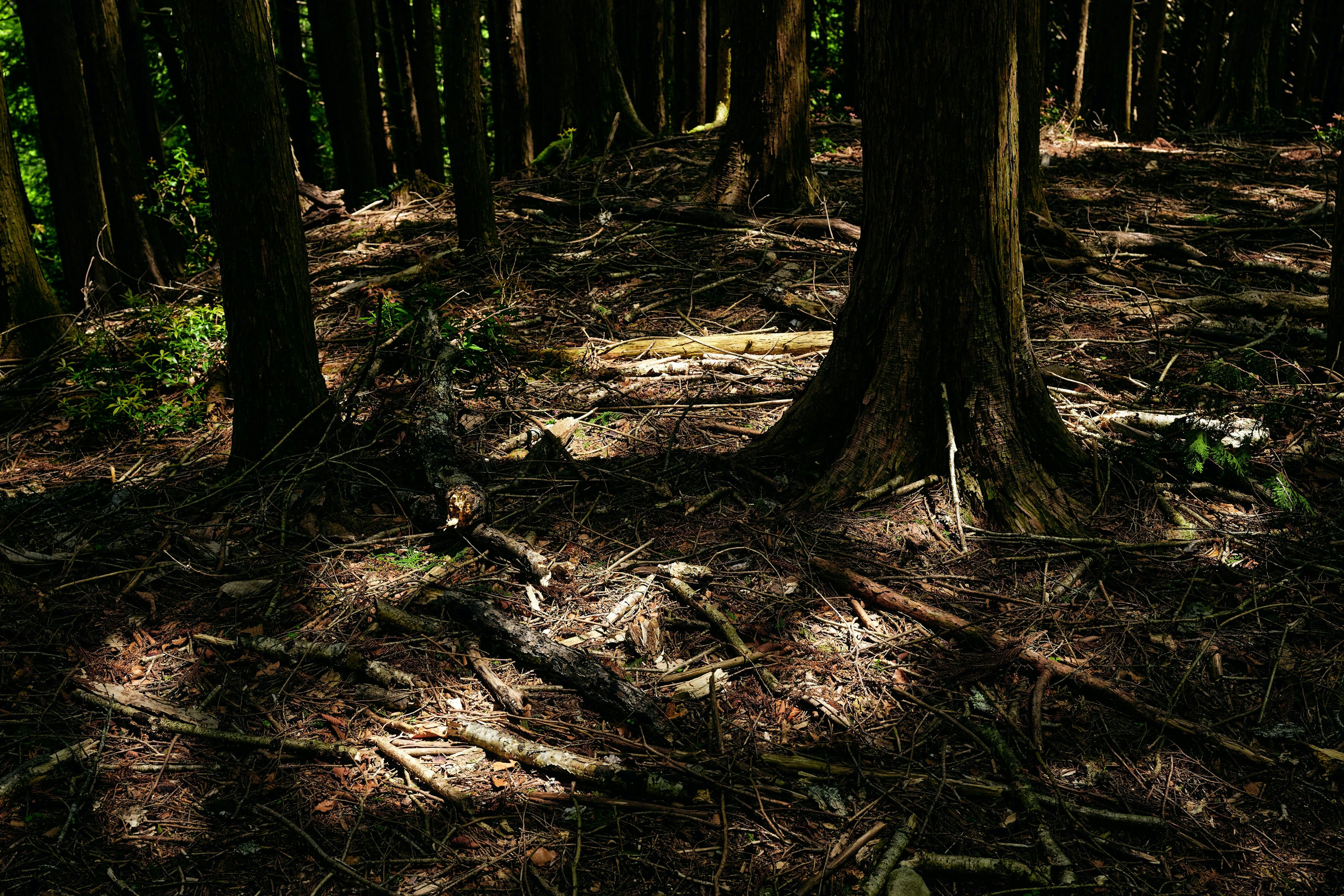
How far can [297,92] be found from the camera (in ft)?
46.1

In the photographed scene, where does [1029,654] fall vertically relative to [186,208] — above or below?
below

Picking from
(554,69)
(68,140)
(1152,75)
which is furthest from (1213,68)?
(68,140)

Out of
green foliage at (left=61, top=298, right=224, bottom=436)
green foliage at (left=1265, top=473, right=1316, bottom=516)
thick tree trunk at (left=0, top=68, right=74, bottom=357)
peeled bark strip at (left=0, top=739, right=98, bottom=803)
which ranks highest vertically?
thick tree trunk at (left=0, top=68, right=74, bottom=357)

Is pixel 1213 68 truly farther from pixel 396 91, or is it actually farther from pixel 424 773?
pixel 424 773

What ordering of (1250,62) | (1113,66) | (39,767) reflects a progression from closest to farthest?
(39,767) → (1250,62) → (1113,66)

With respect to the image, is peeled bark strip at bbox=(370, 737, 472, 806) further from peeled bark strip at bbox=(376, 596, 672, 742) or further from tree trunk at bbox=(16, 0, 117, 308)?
tree trunk at bbox=(16, 0, 117, 308)

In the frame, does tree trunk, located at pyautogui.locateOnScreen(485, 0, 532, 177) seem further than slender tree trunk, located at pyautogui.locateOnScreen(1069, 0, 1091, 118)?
Yes

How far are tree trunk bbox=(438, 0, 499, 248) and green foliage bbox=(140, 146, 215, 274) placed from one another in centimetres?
353

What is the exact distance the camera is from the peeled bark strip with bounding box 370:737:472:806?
107 inches

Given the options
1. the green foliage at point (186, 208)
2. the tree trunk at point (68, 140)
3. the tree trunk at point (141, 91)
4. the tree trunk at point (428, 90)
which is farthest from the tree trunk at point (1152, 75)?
the tree trunk at point (141, 91)

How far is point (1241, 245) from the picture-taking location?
6.99m

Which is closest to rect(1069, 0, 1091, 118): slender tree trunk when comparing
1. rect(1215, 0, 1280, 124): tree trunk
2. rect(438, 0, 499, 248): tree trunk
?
rect(1215, 0, 1280, 124): tree trunk

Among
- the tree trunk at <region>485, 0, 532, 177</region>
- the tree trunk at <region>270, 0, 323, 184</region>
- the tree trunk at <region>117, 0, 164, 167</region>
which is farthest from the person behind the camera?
the tree trunk at <region>270, 0, 323, 184</region>

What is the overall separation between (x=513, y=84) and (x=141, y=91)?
5.03 m
